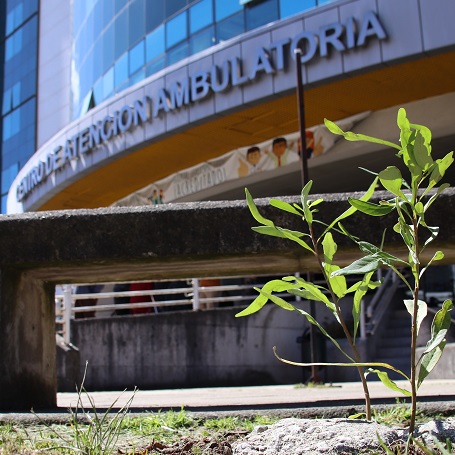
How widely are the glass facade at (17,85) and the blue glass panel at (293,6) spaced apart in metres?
22.1

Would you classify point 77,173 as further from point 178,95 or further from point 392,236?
point 392,236

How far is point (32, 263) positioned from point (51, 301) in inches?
29.7

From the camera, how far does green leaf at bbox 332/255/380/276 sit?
218cm

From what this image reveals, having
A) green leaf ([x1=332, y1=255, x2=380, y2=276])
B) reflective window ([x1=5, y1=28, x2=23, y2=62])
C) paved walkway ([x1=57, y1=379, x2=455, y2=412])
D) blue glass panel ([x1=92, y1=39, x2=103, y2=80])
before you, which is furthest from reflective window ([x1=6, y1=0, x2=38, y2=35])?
green leaf ([x1=332, y1=255, x2=380, y2=276])

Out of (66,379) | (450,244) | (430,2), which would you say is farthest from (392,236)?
(430,2)

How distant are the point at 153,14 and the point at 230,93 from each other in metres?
6.05

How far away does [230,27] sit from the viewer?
17500mm

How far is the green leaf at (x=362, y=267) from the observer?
7.14 ft

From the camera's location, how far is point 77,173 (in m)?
20.6

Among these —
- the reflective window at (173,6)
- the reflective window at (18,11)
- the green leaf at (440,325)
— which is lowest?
the green leaf at (440,325)

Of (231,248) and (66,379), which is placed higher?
(231,248)

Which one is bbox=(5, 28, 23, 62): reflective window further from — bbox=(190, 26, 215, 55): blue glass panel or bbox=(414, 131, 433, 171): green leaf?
bbox=(414, 131, 433, 171): green leaf

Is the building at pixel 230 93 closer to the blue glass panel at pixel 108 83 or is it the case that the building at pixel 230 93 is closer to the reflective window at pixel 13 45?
the blue glass panel at pixel 108 83

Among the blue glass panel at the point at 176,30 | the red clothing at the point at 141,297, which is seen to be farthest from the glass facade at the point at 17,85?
the red clothing at the point at 141,297
